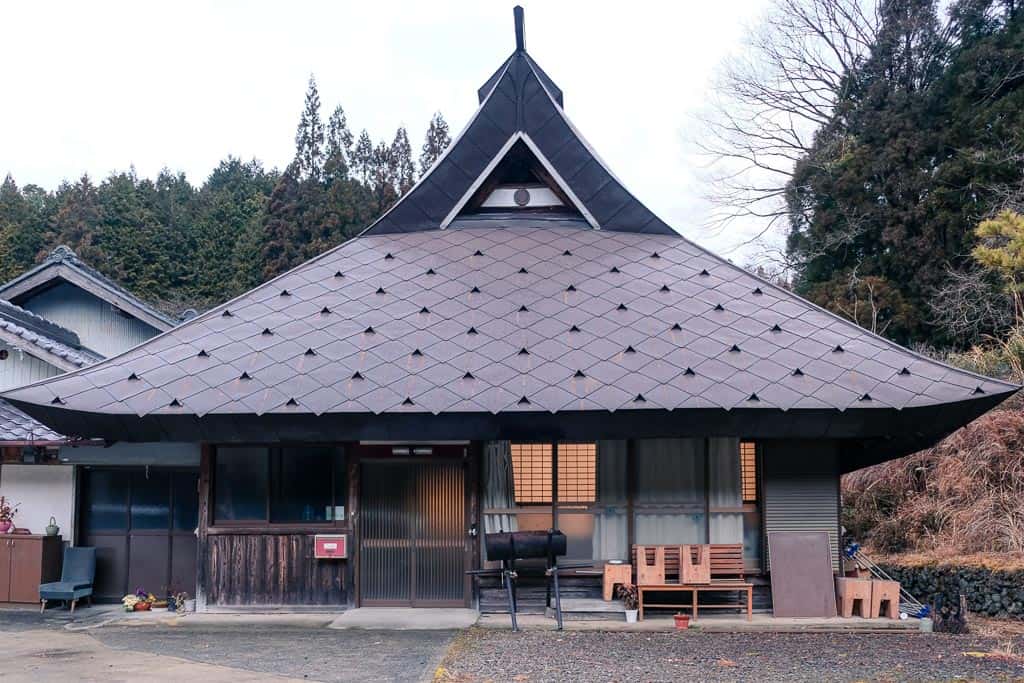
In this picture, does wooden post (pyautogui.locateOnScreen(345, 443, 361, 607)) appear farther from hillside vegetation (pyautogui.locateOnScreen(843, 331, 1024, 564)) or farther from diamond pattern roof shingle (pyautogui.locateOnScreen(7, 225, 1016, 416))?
hillside vegetation (pyautogui.locateOnScreen(843, 331, 1024, 564))

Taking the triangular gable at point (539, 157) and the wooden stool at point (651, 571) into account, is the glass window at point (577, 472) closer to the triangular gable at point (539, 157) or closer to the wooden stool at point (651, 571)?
the wooden stool at point (651, 571)

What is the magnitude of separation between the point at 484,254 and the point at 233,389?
4.16 metres

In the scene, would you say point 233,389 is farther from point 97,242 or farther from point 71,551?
point 97,242

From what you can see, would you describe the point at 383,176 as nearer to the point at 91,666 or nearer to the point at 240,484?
the point at 240,484

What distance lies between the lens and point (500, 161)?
14.0m

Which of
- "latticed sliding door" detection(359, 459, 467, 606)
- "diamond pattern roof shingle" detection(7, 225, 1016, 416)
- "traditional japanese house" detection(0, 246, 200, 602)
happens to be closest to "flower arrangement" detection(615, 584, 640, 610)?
"latticed sliding door" detection(359, 459, 467, 606)

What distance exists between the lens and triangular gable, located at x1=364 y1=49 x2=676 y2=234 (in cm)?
1396

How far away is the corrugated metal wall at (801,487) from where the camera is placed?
11211 mm

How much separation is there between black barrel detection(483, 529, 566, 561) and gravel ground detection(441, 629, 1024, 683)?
2.75 ft

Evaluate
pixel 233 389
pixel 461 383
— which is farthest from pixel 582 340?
pixel 233 389

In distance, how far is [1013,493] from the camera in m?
13.4

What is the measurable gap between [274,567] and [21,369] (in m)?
6.33

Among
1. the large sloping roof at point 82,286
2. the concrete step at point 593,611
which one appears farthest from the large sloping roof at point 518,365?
the large sloping roof at point 82,286

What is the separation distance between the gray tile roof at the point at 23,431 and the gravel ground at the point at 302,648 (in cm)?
292
